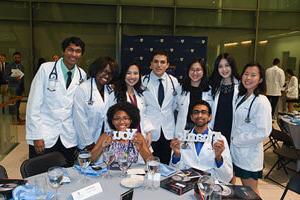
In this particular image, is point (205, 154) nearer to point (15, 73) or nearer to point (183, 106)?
point (183, 106)

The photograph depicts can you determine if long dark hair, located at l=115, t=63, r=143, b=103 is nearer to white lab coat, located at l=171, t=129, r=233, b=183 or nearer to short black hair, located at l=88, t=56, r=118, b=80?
short black hair, located at l=88, t=56, r=118, b=80

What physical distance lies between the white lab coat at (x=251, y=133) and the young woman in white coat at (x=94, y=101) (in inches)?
51.9

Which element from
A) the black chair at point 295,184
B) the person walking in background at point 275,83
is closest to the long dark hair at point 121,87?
the black chair at point 295,184

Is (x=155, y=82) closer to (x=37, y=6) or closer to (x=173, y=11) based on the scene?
(x=173, y=11)

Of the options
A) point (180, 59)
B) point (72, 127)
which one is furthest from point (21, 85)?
point (72, 127)

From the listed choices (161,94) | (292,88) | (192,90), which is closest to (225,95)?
(192,90)

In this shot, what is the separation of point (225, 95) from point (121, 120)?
3.91 feet

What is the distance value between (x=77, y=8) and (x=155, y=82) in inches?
283

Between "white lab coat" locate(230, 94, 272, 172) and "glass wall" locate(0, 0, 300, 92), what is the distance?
6.99 metres

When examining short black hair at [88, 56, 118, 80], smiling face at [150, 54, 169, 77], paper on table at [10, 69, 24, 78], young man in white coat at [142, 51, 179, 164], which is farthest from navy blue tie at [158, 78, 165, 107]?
paper on table at [10, 69, 24, 78]

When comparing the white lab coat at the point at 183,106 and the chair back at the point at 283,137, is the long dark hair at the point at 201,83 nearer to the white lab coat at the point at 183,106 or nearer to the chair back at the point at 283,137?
the white lab coat at the point at 183,106

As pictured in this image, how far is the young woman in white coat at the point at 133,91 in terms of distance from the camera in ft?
10.8

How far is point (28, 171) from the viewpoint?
8.06 feet

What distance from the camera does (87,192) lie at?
1926 millimetres
